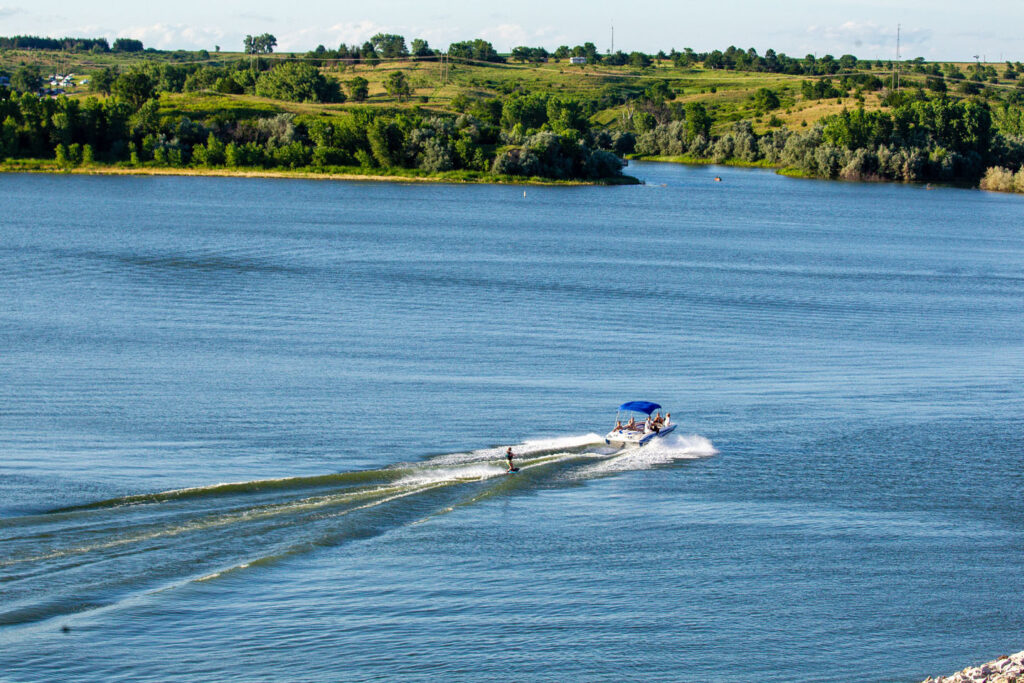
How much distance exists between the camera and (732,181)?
176 m

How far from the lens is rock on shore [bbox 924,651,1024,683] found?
19.1 metres

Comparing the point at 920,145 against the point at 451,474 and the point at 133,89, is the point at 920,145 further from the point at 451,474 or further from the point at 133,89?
the point at 451,474

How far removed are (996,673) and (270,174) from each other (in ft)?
485

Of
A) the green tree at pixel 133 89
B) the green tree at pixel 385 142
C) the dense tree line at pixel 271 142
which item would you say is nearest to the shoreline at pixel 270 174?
the dense tree line at pixel 271 142

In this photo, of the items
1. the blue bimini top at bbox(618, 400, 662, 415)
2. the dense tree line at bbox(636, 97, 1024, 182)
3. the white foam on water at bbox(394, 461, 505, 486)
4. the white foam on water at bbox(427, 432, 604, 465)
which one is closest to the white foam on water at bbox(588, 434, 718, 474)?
the blue bimini top at bbox(618, 400, 662, 415)

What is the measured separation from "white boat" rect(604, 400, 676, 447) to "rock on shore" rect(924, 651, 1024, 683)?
16.9m

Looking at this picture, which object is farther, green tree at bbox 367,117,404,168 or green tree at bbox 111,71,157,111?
green tree at bbox 111,71,157,111

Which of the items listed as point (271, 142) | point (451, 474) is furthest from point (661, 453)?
point (271, 142)

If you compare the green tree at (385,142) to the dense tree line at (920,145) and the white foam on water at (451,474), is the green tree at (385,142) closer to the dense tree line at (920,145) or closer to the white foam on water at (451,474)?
the dense tree line at (920,145)

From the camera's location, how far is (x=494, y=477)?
3303cm

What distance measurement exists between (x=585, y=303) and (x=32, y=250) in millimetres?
41861

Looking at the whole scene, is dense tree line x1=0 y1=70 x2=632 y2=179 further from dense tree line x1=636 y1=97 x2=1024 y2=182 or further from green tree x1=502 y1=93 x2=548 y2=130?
dense tree line x1=636 y1=97 x2=1024 y2=182

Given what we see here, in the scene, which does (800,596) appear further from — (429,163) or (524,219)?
(429,163)

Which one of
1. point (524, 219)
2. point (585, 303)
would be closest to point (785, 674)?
point (585, 303)
